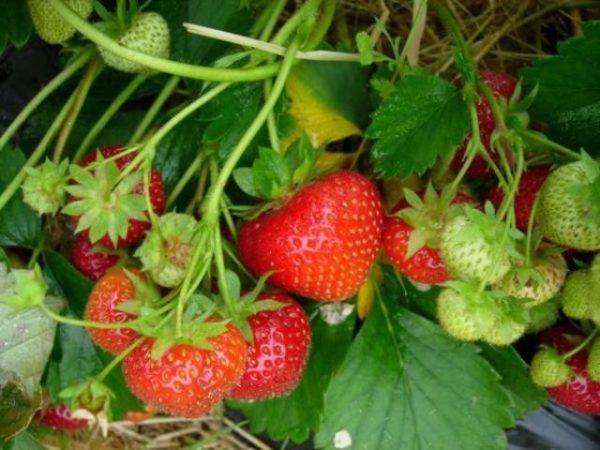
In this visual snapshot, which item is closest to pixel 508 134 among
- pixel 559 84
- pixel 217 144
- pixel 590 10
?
pixel 559 84

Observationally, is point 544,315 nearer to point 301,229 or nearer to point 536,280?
point 536,280

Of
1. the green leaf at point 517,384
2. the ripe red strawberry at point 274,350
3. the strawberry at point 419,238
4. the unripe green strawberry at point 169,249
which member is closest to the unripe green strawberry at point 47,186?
the unripe green strawberry at point 169,249

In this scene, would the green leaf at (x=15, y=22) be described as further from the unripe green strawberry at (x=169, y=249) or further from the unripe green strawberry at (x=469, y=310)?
the unripe green strawberry at (x=469, y=310)

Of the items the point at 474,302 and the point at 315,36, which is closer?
the point at 474,302

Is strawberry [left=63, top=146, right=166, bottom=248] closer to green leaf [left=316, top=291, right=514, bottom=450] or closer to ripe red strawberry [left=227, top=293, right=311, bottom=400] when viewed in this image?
ripe red strawberry [left=227, top=293, right=311, bottom=400]

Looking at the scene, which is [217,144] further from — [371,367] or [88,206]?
[371,367]

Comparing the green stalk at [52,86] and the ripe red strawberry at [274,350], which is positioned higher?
the green stalk at [52,86]
